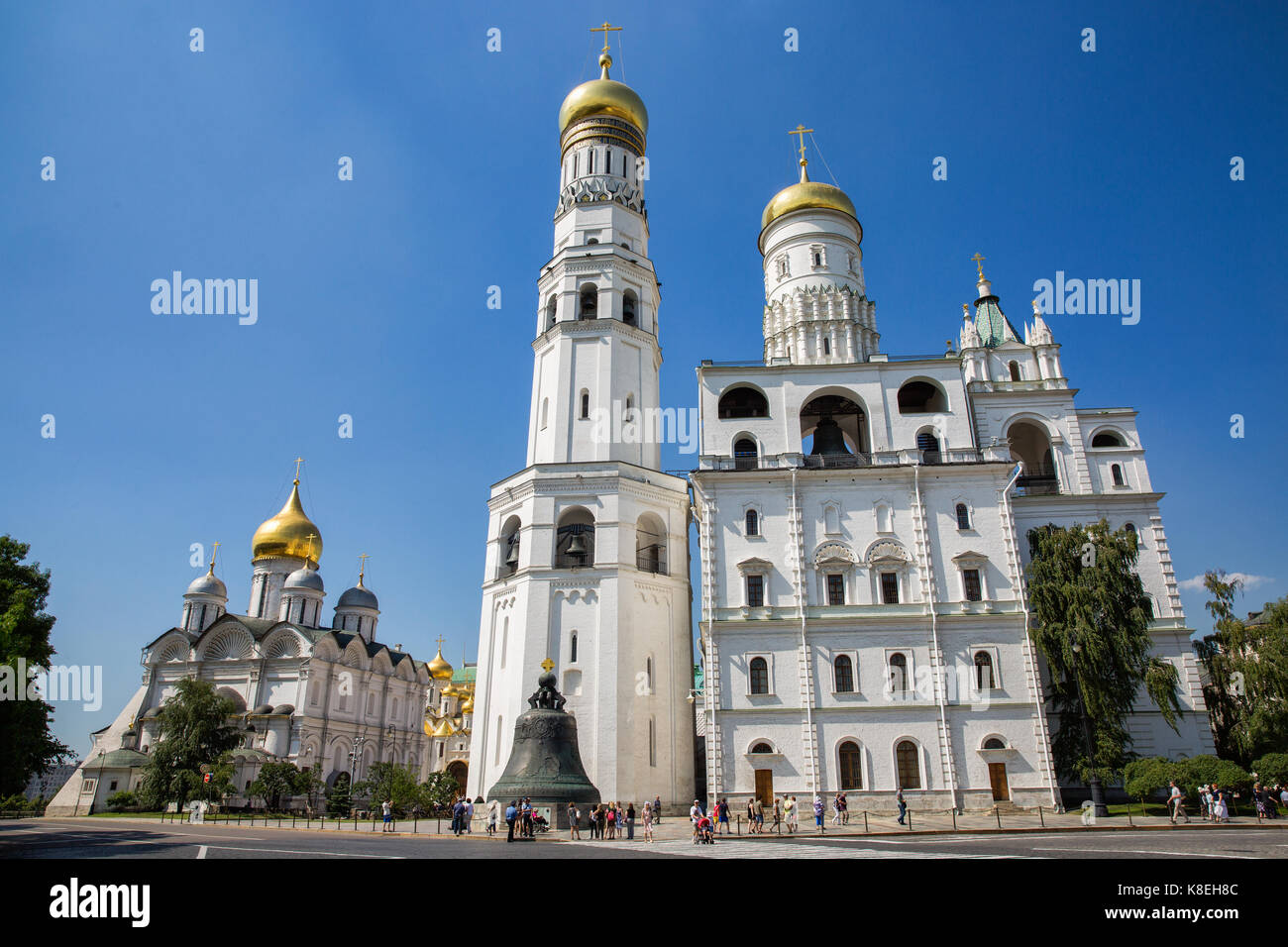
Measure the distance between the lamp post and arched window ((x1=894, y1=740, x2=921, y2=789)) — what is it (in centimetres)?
522

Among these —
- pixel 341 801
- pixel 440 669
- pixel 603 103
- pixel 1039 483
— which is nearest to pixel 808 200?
pixel 603 103

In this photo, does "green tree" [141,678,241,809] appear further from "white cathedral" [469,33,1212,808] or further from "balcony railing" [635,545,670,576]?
"balcony railing" [635,545,670,576]

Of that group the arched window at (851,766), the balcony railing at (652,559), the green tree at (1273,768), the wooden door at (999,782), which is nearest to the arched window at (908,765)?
the arched window at (851,766)

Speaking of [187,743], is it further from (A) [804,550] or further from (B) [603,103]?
(B) [603,103]

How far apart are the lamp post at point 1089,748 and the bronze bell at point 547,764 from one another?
51.7 ft

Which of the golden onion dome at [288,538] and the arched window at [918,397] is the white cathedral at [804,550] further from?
the golden onion dome at [288,538]

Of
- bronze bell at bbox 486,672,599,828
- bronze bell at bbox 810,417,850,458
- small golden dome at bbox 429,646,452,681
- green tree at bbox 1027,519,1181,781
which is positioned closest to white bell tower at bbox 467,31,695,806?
bronze bell at bbox 486,672,599,828

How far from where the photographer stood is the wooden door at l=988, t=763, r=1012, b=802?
86.1 ft

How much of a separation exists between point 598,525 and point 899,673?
1278 cm

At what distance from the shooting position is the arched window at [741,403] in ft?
112

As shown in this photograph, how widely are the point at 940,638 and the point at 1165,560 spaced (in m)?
10.4
